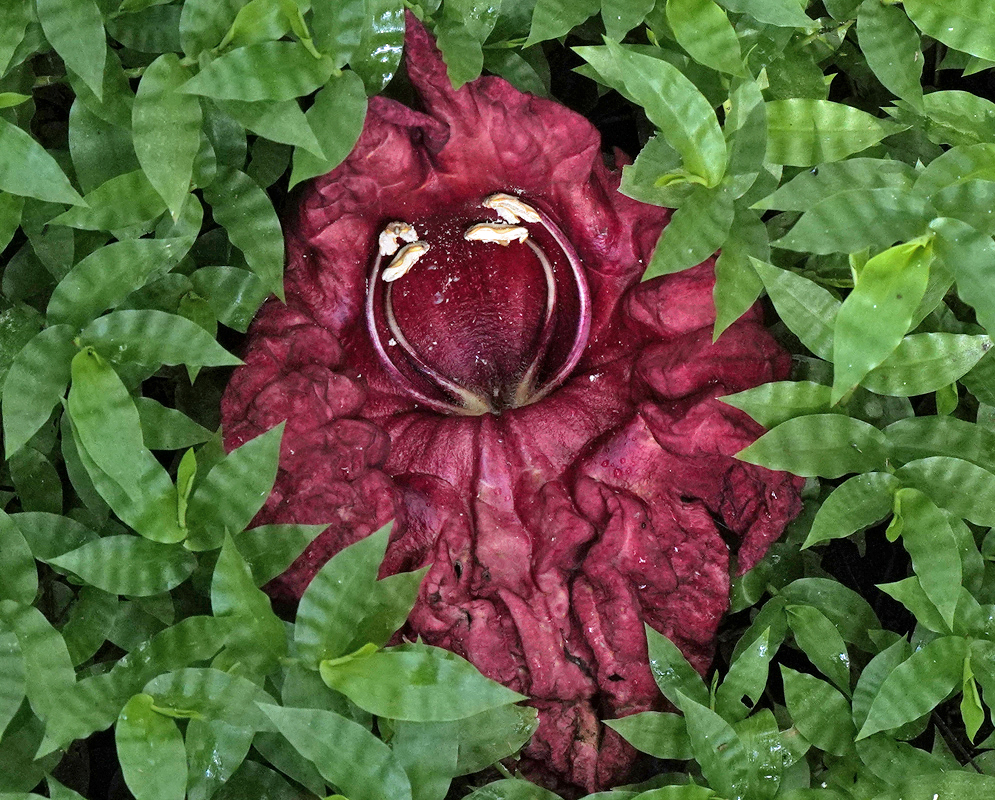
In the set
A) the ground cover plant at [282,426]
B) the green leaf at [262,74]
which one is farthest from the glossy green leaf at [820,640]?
the green leaf at [262,74]

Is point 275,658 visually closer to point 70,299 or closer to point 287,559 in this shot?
point 287,559

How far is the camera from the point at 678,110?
148cm

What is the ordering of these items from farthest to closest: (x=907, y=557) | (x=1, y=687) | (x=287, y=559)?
(x=907, y=557) → (x=287, y=559) → (x=1, y=687)

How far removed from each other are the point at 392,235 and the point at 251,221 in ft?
0.72

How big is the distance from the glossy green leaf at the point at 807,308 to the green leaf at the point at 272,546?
0.75 metres

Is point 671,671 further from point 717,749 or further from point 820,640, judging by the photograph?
point 820,640

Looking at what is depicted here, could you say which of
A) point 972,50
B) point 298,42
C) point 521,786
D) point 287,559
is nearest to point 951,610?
point 521,786

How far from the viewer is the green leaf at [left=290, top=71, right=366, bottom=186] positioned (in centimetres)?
146

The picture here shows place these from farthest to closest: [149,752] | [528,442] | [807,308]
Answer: [528,442]
[807,308]
[149,752]

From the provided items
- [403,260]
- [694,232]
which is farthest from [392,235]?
[694,232]

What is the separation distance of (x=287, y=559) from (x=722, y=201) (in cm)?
81

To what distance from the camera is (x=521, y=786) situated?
1.52 meters

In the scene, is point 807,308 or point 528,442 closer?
point 807,308

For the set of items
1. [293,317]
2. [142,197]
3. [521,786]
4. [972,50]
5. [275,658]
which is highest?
[972,50]
